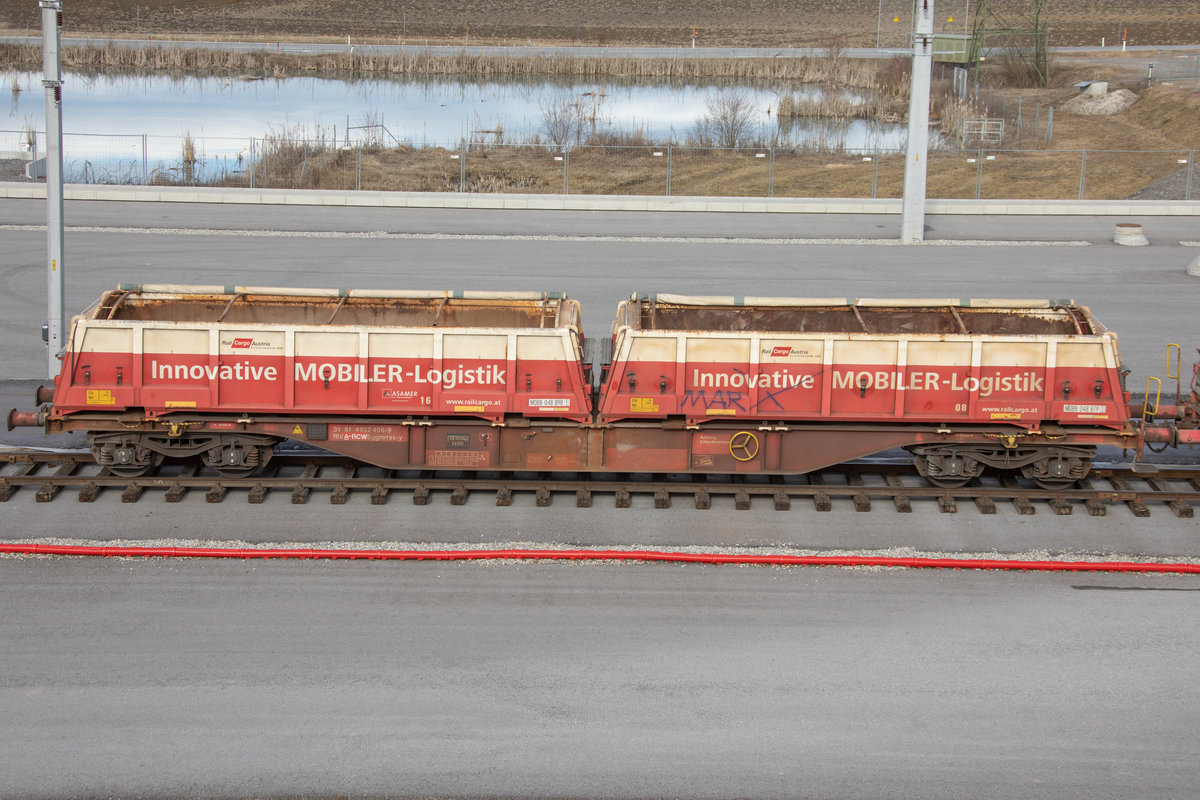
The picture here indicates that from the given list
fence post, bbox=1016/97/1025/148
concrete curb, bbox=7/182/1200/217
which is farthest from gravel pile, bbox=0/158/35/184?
fence post, bbox=1016/97/1025/148

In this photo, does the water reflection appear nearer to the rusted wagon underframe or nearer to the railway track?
the railway track

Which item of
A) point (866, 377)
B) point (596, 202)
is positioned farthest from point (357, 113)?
point (866, 377)

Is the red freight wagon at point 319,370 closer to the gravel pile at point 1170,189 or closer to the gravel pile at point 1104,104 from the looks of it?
the gravel pile at point 1170,189

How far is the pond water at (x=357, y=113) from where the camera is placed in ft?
160

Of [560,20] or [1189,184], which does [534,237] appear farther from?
[560,20]

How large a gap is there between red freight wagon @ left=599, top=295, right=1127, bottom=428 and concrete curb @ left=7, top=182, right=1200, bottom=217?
23.0 meters

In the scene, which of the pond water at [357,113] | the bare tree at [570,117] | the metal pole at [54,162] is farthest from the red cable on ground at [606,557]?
the bare tree at [570,117]

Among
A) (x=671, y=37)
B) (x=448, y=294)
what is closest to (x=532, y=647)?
(x=448, y=294)

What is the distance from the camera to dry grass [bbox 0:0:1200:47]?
79.2 metres

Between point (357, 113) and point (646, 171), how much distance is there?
20.3 metres

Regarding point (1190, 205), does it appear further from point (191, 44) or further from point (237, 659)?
point (191, 44)

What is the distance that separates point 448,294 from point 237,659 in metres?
6.19

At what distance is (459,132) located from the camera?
5166 cm

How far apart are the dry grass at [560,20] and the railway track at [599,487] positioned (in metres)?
63.8
